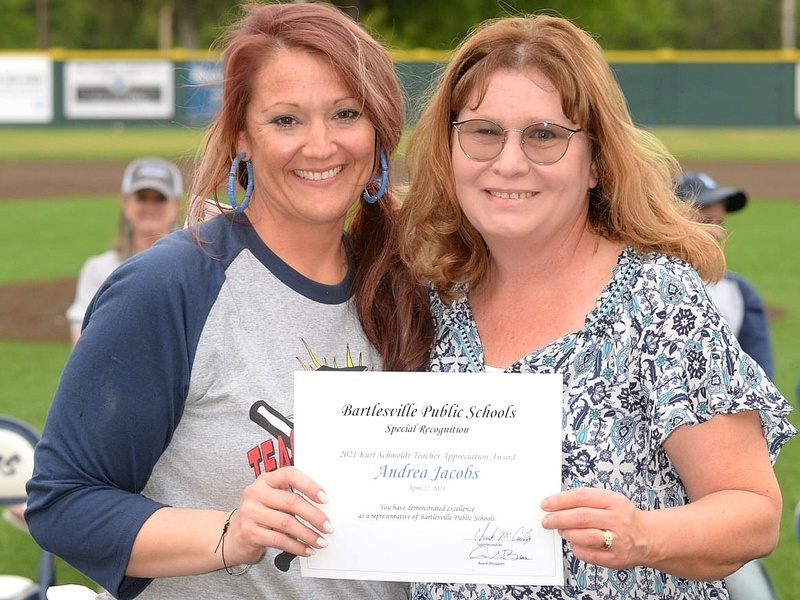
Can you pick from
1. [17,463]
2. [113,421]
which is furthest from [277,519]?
[17,463]

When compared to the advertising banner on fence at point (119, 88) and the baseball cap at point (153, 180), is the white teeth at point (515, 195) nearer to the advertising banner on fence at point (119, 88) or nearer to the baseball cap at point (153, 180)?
the baseball cap at point (153, 180)

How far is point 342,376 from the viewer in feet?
7.26

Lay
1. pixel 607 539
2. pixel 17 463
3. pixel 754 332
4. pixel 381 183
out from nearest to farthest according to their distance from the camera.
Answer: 1. pixel 607 539
2. pixel 381 183
3. pixel 17 463
4. pixel 754 332

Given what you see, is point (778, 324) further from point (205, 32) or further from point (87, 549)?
point (205, 32)

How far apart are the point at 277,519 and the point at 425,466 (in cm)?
31

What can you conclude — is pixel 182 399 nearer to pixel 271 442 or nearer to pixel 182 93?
pixel 271 442

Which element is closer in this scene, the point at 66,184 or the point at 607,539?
the point at 607,539

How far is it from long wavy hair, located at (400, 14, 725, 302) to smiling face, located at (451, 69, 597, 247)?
0.03m

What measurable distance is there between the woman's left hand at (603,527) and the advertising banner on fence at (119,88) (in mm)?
34767

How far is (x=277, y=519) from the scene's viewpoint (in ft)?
6.95

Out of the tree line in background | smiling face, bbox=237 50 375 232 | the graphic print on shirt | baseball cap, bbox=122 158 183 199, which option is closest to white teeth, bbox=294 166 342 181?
smiling face, bbox=237 50 375 232

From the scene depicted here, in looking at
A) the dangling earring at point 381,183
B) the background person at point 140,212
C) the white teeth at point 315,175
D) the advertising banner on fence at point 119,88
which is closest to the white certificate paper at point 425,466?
the white teeth at point 315,175

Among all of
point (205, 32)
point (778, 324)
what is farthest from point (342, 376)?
point (205, 32)
